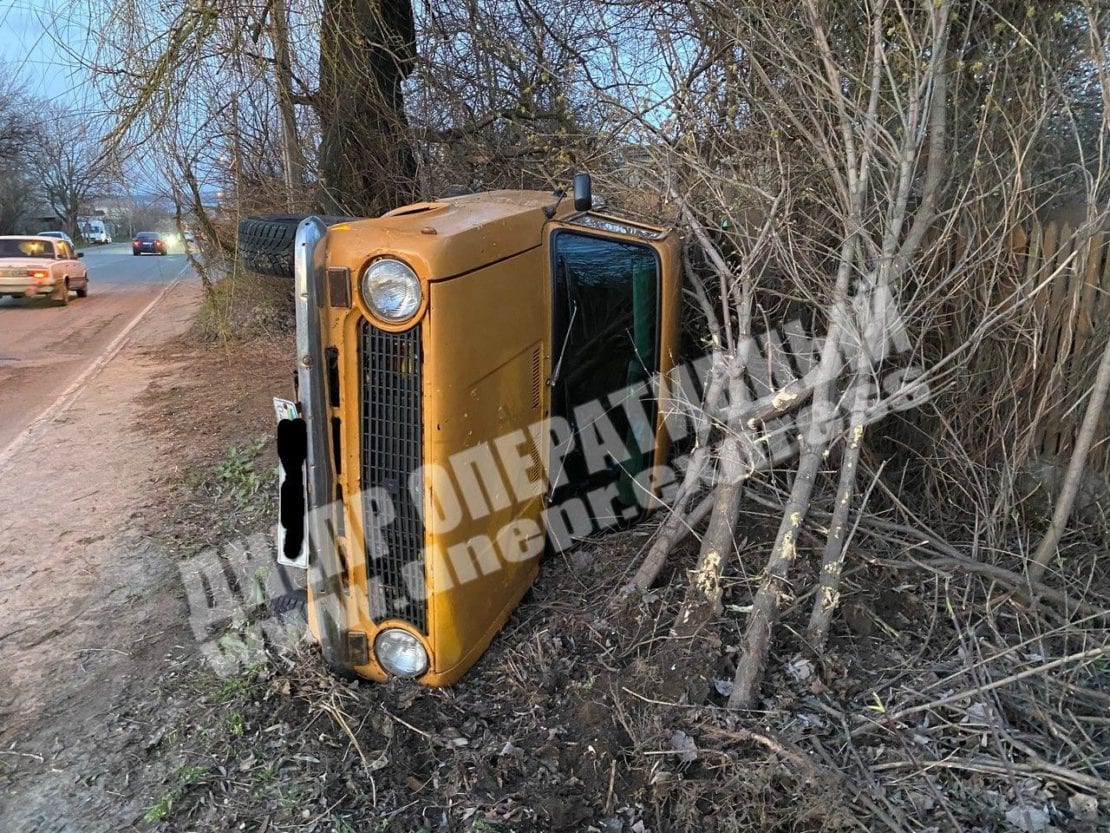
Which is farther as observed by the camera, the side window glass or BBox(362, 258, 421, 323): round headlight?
the side window glass

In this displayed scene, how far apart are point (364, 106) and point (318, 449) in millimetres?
5902

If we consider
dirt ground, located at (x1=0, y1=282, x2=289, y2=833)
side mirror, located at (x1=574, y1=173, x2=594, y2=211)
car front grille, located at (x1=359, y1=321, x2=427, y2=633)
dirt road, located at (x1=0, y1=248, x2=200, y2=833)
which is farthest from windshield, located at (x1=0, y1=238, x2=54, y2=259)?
car front grille, located at (x1=359, y1=321, x2=427, y2=633)

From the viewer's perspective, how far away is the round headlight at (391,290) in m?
2.60

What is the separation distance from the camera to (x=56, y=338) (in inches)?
539

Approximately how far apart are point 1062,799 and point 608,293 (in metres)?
2.63

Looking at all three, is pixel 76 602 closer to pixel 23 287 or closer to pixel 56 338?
pixel 56 338

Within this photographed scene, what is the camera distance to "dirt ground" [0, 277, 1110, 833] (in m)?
2.47

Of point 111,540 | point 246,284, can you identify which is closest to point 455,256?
point 111,540

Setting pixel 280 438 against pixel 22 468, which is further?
pixel 22 468

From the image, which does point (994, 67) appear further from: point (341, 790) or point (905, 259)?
point (341, 790)

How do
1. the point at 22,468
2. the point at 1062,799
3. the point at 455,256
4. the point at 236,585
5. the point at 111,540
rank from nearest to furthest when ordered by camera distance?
the point at 1062,799, the point at 455,256, the point at 236,585, the point at 111,540, the point at 22,468

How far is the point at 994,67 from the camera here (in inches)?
138

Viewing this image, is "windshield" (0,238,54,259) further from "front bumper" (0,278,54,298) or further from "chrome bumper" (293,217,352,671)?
"chrome bumper" (293,217,352,671)

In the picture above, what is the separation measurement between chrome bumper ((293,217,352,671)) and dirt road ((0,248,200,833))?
32.5 inches
